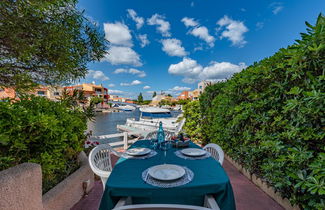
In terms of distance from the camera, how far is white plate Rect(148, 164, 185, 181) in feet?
3.99

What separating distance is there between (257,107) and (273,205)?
55.7 inches

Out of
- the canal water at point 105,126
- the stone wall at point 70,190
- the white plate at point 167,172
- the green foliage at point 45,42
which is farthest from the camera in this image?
the canal water at point 105,126

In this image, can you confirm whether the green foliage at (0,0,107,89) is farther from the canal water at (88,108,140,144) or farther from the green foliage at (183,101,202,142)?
the canal water at (88,108,140,144)

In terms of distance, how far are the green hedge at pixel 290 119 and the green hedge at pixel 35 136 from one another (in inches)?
103

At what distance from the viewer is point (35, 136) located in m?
1.60

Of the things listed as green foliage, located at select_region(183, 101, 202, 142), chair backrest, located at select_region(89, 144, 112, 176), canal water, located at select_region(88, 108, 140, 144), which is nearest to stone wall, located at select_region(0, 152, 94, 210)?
chair backrest, located at select_region(89, 144, 112, 176)

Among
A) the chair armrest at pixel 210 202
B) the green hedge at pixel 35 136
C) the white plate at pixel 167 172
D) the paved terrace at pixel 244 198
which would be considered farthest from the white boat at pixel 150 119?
the chair armrest at pixel 210 202

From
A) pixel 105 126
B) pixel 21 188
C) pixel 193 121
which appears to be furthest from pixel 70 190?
pixel 105 126

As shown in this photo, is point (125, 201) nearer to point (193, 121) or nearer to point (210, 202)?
point (210, 202)

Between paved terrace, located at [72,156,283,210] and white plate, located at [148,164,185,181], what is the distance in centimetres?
136

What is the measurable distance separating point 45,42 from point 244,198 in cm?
397

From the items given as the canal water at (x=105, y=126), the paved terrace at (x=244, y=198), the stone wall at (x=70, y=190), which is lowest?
the canal water at (x=105, y=126)

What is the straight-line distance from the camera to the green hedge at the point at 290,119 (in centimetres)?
122

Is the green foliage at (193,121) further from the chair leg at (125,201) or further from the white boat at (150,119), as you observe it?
the chair leg at (125,201)
